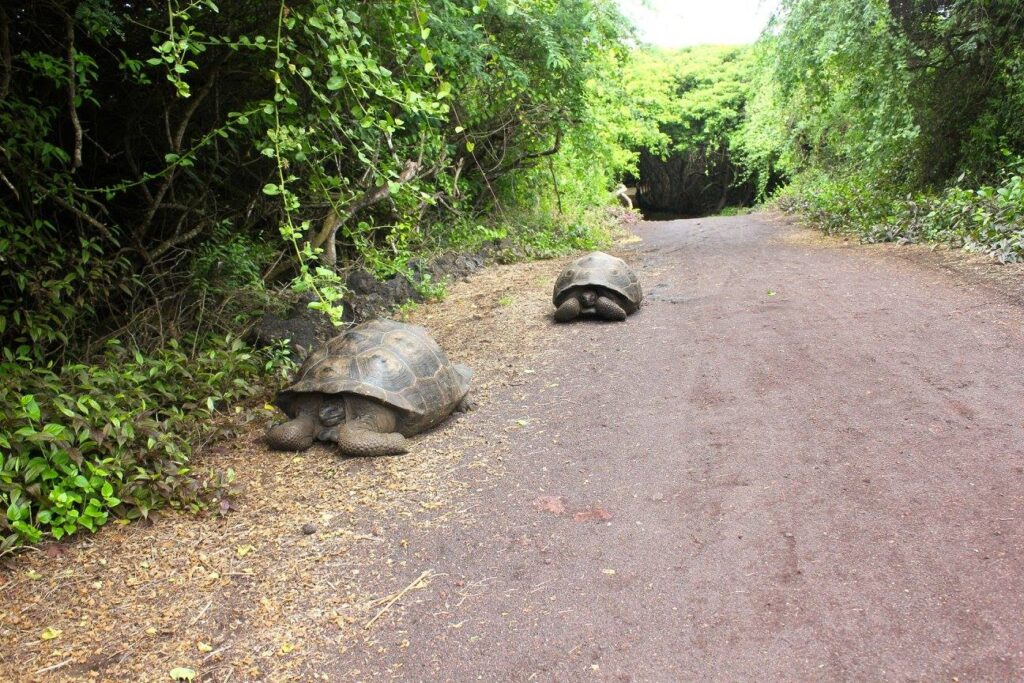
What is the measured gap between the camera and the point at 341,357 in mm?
4305

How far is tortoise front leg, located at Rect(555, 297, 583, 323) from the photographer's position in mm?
6734

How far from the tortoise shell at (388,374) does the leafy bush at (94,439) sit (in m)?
0.73

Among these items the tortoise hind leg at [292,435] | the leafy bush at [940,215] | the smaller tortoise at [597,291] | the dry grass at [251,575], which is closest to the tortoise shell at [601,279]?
the smaller tortoise at [597,291]

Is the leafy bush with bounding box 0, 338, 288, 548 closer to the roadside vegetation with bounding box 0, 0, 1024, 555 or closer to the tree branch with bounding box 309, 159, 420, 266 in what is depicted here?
the roadside vegetation with bounding box 0, 0, 1024, 555

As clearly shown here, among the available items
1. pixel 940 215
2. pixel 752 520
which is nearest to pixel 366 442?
pixel 752 520

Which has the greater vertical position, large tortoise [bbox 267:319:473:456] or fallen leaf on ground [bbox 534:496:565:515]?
large tortoise [bbox 267:319:473:456]

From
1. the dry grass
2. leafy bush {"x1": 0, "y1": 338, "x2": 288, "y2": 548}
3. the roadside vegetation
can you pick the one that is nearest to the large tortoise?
the dry grass

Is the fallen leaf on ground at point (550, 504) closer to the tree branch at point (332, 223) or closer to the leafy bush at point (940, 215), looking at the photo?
the tree branch at point (332, 223)

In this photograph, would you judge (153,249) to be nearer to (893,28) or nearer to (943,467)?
(943,467)

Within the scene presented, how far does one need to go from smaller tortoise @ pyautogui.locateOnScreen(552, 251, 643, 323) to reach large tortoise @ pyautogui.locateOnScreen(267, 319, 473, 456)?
8.47 ft

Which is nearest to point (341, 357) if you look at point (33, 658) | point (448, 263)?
point (33, 658)

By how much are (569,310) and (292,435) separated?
3426 millimetres

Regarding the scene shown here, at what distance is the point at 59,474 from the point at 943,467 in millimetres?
4530

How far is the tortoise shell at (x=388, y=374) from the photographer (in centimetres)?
416
